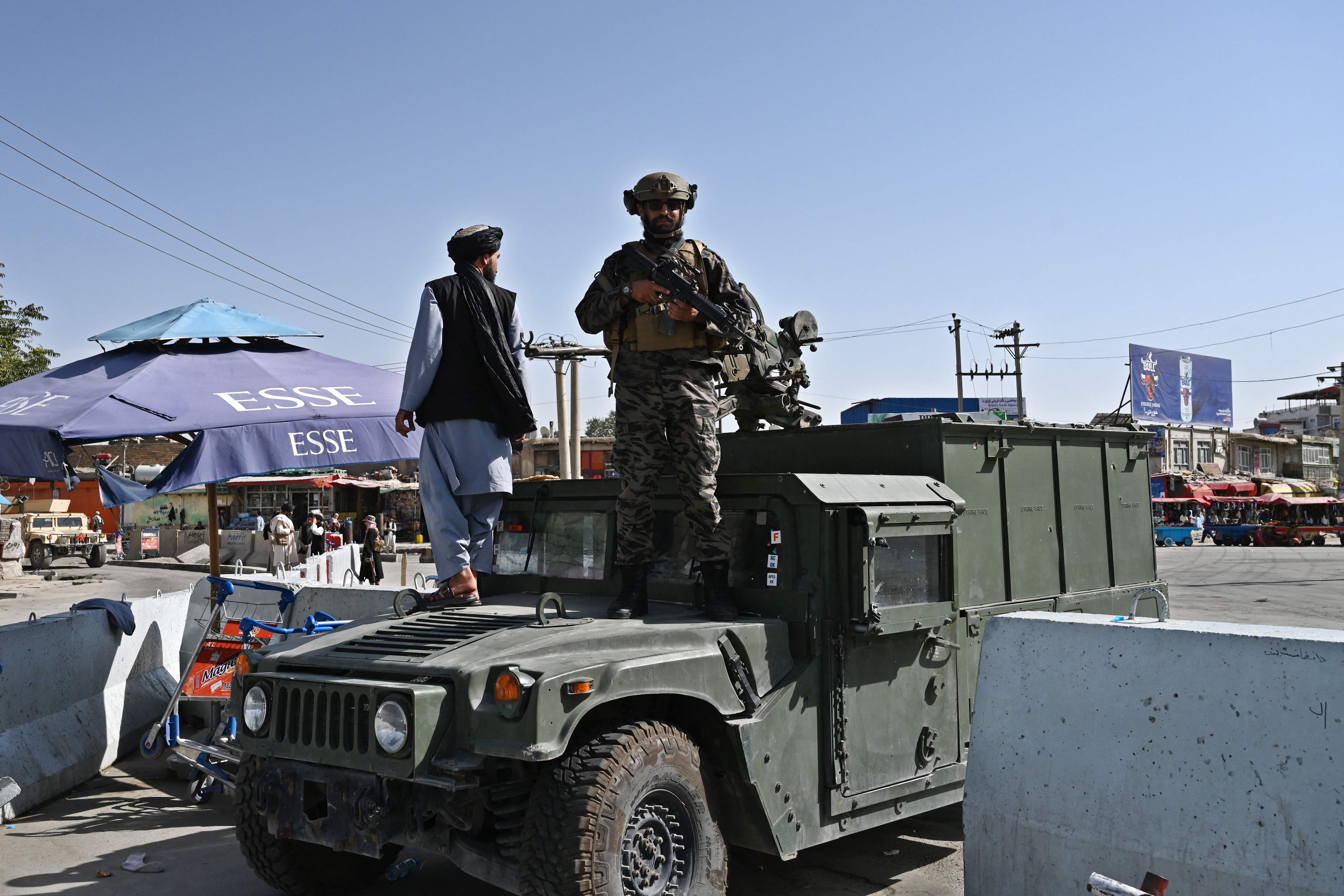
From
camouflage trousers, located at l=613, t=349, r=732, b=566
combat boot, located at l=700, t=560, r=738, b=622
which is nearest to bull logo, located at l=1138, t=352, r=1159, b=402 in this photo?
camouflage trousers, located at l=613, t=349, r=732, b=566

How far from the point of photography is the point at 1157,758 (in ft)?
12.4

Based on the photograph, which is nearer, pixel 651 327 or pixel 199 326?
pixel 651 327

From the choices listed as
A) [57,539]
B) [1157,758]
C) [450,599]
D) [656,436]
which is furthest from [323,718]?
[57,539]

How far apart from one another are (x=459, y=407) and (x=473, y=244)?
817 millimetres

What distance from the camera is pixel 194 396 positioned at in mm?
6684

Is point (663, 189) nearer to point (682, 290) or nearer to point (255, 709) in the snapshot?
point (682, 290)

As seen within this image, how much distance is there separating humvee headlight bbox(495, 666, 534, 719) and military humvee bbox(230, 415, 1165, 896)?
0.01 meters

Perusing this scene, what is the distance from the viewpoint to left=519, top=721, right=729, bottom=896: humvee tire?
145 inches

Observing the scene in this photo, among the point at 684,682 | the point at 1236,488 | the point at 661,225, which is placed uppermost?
the point at 1236,488

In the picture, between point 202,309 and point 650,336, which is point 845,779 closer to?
point 650,336

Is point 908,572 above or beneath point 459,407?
beneath

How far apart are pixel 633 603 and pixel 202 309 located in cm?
472

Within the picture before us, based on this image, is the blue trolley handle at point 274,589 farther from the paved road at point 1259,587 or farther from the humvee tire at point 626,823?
the paved road at point 1259,587

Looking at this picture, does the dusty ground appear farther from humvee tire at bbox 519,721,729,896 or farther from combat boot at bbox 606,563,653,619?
humvee tire at bbox 519,721,729,896
